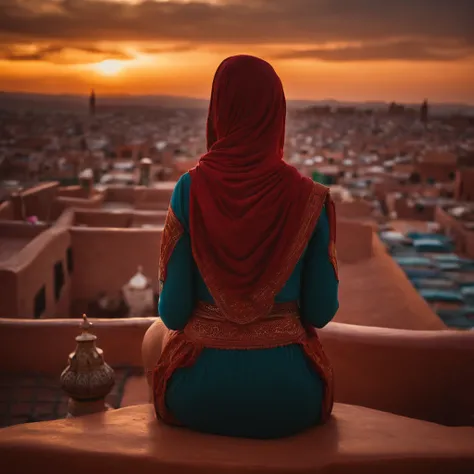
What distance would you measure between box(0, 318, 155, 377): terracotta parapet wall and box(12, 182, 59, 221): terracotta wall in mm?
9106

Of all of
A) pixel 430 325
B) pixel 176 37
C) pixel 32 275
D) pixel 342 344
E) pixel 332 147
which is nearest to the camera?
pixel 342 344

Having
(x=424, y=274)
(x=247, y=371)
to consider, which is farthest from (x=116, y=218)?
(x=247, y=371)

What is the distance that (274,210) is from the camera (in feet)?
7.35

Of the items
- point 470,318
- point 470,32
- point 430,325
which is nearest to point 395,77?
point 470,32

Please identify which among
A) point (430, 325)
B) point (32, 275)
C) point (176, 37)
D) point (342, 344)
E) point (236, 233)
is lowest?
point (430, 325)

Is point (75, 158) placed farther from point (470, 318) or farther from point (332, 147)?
point (332, 147)

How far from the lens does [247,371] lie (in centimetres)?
226

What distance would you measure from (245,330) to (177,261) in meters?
0.33

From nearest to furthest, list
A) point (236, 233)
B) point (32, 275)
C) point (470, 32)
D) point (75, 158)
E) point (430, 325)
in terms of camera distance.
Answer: point (236, 233), point (32, 275), point (430, 325), point (470, 32), point (75, 158)

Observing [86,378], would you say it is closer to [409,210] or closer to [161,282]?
[161,282]

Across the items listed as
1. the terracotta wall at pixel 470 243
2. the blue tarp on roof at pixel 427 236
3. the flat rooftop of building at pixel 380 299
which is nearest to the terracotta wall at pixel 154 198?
the flat rooftop of building at pixel 380 299

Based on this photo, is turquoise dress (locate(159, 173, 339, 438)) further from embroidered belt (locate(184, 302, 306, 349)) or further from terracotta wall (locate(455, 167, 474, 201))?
terracotta wall (locate(455, 167, 474, 201))

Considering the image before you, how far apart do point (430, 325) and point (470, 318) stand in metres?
4.12

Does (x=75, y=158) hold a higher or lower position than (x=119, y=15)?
lower
